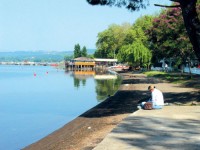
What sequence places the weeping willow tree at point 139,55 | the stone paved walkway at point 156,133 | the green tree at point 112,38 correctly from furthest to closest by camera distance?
the green tree at point 112,38 → the weeping willow tree at point 139,55 → the stone paved walkway at point 156,133

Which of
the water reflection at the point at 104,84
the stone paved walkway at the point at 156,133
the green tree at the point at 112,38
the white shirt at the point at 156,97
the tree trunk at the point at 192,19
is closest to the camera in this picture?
the stone paved walkway at the point at 156,133

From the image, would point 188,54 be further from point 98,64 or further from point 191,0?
point 98,64

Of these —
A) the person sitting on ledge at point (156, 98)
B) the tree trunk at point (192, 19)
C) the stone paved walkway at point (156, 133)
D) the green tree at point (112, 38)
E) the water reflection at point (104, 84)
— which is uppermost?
the green tree at point (112, 38)

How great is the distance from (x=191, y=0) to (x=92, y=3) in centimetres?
429

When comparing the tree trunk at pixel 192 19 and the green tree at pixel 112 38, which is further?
the green tree at pixel 112 38

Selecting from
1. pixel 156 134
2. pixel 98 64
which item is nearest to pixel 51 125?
pixel 156 134

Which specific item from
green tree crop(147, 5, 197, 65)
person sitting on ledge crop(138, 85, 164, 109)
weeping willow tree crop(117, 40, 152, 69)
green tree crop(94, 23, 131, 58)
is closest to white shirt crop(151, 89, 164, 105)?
person sitting on ledge crop(138, 85, 164, 109)

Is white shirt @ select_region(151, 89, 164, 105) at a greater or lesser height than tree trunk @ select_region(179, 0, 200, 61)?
lesser

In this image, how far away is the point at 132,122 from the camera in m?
12.3

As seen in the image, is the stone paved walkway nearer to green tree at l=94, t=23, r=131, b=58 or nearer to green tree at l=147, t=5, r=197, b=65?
green tree at l=147, t=5, r=197, b=65

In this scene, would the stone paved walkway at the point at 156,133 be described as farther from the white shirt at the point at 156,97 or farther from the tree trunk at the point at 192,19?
the tree trunk at the point at 192,19

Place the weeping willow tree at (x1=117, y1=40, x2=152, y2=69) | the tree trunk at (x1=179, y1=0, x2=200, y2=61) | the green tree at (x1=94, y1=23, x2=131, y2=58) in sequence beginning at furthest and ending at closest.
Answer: the green tree at (x1=94, y1=23, x2=131, y2=58)
the weeping willow tree at (x1=117, y1=40, x2=152, y2=69)
the tree trunk at (x1=179, y1=0, x2=200, y2=61)

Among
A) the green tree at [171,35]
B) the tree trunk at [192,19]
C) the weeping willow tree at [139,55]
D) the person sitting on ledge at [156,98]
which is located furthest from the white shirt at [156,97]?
the weeping willow tree at [139,55]

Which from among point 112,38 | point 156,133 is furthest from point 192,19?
point 112,38
